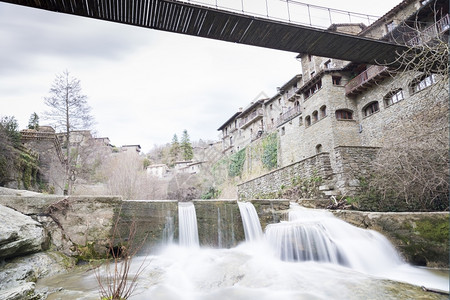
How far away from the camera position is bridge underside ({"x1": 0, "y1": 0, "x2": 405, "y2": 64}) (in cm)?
678

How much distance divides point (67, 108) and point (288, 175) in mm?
14611

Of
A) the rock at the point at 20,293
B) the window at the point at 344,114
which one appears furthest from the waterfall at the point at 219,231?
the window at the point at 344,114

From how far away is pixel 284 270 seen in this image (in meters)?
5.68

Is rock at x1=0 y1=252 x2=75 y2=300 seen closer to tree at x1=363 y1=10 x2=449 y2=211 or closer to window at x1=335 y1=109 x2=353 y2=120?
tree at x1=363 y1=10 x2=449 y2=211

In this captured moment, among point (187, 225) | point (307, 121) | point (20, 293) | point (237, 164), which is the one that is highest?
point (307, 121)

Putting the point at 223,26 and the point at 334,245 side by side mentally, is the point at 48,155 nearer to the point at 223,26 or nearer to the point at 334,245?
the point at 223,26

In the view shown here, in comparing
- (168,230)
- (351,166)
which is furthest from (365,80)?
(168,230)

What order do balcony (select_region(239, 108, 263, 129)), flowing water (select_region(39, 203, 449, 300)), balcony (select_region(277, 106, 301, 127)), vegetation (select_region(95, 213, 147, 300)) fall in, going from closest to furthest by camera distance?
vegetation (select_region(95, 213, 147, 300)), flowing water (select_region(39, 203, 449, 300)), balcony (select_region(277, 106, 301, 127)), balcony (select_region(239, 108, 263, 129))

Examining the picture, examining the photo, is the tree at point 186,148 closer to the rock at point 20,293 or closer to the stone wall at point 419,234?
the stone wall at point 419,234

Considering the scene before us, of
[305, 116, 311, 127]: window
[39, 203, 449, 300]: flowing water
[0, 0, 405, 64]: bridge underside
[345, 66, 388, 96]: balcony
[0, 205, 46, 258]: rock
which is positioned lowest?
[39, 203, 449, 300]: flowing water

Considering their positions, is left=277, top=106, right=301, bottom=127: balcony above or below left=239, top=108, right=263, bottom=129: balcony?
below

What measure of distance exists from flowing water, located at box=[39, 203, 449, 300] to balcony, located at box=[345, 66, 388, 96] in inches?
570

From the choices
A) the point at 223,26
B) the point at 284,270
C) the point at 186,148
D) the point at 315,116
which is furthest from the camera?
the point at 186,148

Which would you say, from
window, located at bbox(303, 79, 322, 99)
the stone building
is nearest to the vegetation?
the stone building
